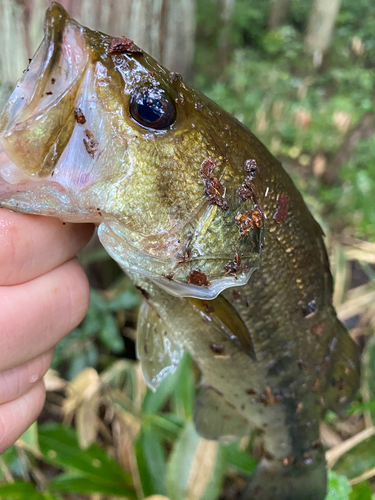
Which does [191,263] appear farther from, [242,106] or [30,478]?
[242,106]

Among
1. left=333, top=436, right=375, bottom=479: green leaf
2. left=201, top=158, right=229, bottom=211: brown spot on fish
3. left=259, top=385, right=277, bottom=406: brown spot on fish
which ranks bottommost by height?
left=333, top=436, right=375, bottom=479: green leaf

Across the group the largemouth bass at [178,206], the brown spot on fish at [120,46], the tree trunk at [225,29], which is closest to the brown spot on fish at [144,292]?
the largemouth bass at [178,206]

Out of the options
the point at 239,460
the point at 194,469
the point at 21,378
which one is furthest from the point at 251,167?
the point at 239,460

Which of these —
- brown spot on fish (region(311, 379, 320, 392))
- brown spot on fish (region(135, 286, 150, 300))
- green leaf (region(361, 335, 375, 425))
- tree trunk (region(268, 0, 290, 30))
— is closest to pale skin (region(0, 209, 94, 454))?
brown spot on fish (region(135, 286, 150, 300))

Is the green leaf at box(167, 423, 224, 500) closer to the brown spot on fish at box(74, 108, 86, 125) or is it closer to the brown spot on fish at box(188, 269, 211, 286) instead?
the brown spot on fish at box(188, 269, 211, 286)

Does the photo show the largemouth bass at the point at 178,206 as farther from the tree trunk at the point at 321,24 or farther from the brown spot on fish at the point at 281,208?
the tree trunk at the point at 321,24

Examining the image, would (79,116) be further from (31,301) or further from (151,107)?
(31,301)
